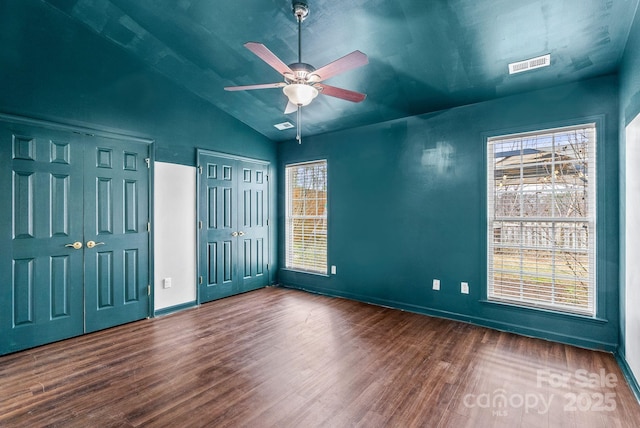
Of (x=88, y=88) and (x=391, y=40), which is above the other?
(x=391, y=40)

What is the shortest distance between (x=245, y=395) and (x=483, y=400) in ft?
5.78

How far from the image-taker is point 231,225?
16.7ft

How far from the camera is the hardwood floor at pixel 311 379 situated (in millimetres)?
2113

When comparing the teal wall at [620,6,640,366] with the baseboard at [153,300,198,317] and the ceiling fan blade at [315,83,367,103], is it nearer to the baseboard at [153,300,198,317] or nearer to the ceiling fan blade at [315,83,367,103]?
the ceiling fan blade at [315,83,367,103]

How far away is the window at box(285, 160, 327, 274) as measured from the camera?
5.37 metres

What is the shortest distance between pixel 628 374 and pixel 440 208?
2.27 m

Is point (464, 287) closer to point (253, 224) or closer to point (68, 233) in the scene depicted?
point (253, 224)

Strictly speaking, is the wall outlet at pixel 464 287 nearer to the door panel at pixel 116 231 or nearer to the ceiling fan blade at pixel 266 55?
the ceiling fan blade at pixel 266 55

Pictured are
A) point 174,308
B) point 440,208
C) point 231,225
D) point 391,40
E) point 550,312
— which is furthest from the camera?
point 231,225

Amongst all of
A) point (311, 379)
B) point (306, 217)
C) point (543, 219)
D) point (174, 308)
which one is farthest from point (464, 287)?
point (174, 308)

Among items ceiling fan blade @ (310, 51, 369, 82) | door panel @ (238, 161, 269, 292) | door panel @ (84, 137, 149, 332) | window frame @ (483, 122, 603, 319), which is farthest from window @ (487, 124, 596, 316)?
door panel @ (84, 137, 149, 332)

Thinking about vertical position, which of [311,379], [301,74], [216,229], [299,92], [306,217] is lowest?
[311,379]

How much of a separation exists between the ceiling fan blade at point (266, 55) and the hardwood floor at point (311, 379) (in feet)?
8.03

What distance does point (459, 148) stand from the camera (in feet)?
12.9
